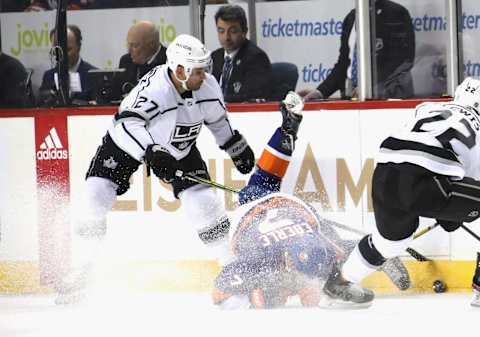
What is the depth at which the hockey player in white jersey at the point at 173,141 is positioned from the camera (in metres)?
6.25

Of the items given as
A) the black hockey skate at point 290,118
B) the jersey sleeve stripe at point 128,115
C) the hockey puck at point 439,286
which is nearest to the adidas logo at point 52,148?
the jersey sleeve stripe at point 128,115

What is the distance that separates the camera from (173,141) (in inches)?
251

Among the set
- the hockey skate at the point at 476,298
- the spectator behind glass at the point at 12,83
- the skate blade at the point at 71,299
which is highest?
the spectator behind glass at the point at 12,83

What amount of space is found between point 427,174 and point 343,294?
0.70m

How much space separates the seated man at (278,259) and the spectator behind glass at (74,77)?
1339mm

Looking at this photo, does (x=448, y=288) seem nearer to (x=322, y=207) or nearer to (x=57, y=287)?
(x=322, y=207)

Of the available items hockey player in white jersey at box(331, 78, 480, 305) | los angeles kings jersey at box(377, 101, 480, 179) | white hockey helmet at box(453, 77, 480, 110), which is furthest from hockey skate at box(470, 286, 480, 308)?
white hockey helmet at box(453, 77, 480, 110)

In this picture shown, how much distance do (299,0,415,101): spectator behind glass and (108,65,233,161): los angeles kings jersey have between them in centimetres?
51

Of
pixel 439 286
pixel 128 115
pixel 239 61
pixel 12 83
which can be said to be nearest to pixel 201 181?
pixel 128 115

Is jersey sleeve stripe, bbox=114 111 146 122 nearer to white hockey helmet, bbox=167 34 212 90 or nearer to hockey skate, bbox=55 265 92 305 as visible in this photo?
white hockey helmet, bbox=167 34 212 90

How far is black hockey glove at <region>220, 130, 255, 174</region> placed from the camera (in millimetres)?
6414

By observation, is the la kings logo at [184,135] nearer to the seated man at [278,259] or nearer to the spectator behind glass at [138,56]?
the seated man at [278,259]

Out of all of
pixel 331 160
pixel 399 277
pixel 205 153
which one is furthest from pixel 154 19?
pixel 399 277

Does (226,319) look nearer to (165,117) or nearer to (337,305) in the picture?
(337,305)
